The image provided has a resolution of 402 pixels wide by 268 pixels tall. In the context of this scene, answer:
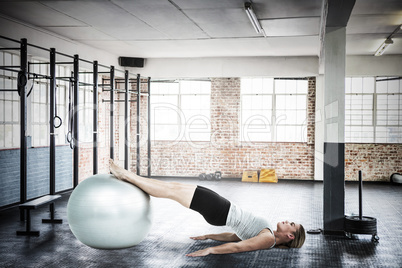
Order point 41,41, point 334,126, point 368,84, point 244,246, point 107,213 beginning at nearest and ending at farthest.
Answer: point 107,213, point 244,246, point 334,126, point 41,41, point 368,84

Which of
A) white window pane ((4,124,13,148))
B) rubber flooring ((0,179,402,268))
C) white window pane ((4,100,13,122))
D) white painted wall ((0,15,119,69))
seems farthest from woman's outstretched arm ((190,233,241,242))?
white painted wall ((0,15,119,69))

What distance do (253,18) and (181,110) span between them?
4841 millimetres

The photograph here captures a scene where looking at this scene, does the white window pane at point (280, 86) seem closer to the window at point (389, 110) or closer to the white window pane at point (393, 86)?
the window at point (389, 110)

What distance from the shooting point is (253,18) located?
19.7 ft

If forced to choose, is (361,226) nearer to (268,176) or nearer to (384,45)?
(384,45)

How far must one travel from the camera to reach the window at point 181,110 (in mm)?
10508

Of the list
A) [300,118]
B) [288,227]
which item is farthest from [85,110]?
[288,227]

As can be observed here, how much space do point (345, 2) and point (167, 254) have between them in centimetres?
307

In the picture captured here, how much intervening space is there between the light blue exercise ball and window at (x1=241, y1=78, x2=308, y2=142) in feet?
21.8

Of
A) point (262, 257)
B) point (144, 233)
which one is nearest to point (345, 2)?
point (262, 257)

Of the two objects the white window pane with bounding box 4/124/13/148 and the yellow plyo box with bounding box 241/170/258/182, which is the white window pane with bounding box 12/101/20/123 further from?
the yellow plyo box with bounding box 241/170/258/182

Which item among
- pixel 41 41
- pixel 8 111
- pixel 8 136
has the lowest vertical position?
pixel 8 136

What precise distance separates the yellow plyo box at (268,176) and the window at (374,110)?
1859 millimetres

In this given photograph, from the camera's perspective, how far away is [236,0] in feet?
17.4
